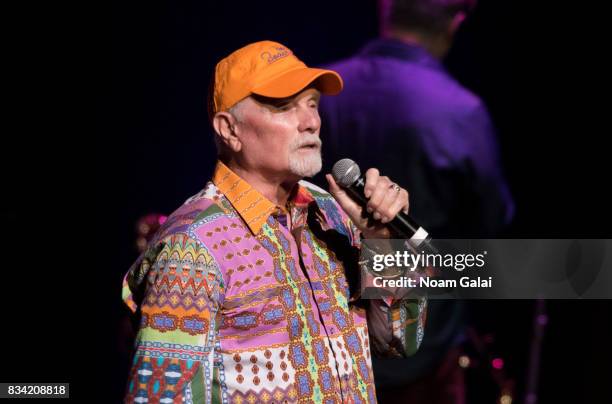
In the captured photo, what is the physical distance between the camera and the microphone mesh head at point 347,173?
6.38ft

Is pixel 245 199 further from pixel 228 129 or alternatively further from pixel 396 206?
pixel 396 206

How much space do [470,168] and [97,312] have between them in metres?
1.64

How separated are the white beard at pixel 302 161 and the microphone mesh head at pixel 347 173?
0.06 meters

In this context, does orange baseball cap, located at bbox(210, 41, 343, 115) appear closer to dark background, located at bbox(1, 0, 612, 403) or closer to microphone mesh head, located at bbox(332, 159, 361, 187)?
microphone mesh head, located at bbox(332, 159, 361, 187)

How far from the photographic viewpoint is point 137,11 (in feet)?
12.4

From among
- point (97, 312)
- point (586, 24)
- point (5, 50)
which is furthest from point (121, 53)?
point (586, 24)

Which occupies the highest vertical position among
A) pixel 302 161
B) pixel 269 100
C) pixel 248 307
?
pixel 269 100

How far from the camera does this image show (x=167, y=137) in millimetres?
3848

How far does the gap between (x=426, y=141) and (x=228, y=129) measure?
51.8 inches

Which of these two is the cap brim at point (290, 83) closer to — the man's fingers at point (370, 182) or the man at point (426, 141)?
the man's fingers at point (370, 182)

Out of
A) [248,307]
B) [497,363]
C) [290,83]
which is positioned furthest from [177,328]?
[497,363]

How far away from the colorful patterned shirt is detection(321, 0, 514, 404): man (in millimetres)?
1145

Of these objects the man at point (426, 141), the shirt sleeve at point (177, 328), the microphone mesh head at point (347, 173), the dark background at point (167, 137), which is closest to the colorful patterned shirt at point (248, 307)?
the shirt sleeve at point (177, 328)

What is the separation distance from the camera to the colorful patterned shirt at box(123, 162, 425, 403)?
172 cm
